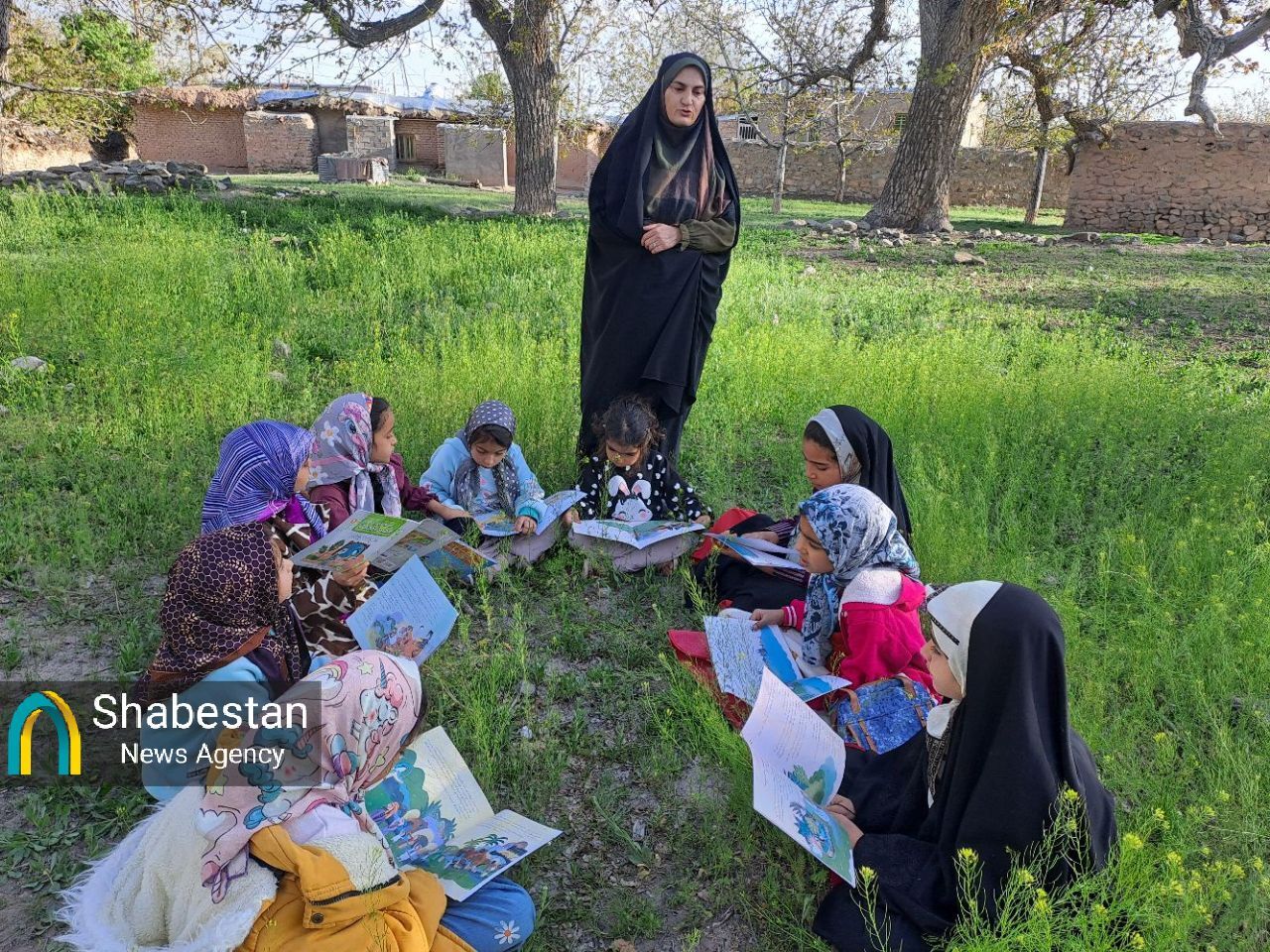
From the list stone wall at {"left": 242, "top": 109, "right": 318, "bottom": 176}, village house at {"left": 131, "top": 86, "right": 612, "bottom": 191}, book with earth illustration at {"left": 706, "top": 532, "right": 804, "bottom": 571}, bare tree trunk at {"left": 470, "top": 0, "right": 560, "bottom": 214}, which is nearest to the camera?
book with earth illustration at {"left": 706, "top": 532, "right": 804, "bottom": 571}

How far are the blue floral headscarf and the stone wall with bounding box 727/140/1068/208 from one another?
20.6 meters

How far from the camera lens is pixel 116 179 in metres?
13.6

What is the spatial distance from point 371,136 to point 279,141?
101 inches

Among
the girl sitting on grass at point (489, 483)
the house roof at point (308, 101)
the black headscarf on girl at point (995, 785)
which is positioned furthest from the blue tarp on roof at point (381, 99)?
the black headscarf on girl at point (995, 785)

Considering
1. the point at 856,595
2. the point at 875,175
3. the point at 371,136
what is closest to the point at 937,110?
the point at 875,175

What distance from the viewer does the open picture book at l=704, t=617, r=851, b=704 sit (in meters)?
2.75

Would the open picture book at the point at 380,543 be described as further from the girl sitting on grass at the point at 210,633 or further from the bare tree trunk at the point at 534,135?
the bare tree trunk at the point at 534,135

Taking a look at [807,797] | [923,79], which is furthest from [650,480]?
[923,79]

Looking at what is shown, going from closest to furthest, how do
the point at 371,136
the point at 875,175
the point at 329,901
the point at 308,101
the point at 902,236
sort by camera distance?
1. the point at 329,901
2. the point at 902,236
3. the point at 875,175
4. the point at 371,136
5. the point at 308,101

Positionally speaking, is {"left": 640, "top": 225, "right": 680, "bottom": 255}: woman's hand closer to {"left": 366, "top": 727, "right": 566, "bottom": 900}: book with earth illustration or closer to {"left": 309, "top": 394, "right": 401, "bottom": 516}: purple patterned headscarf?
{"left": 309, "top": 394, "right": 401, "bottom": 516}: purple patterned headscarf

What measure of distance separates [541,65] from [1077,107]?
34.9ft

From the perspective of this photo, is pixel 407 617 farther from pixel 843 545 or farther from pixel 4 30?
pixel 4 30

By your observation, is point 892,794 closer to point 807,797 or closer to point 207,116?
point 807,797

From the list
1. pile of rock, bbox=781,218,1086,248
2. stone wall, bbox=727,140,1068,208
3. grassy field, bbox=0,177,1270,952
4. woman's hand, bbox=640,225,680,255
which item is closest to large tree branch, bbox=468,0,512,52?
pile of rock, bbox=781,218,1086,248
